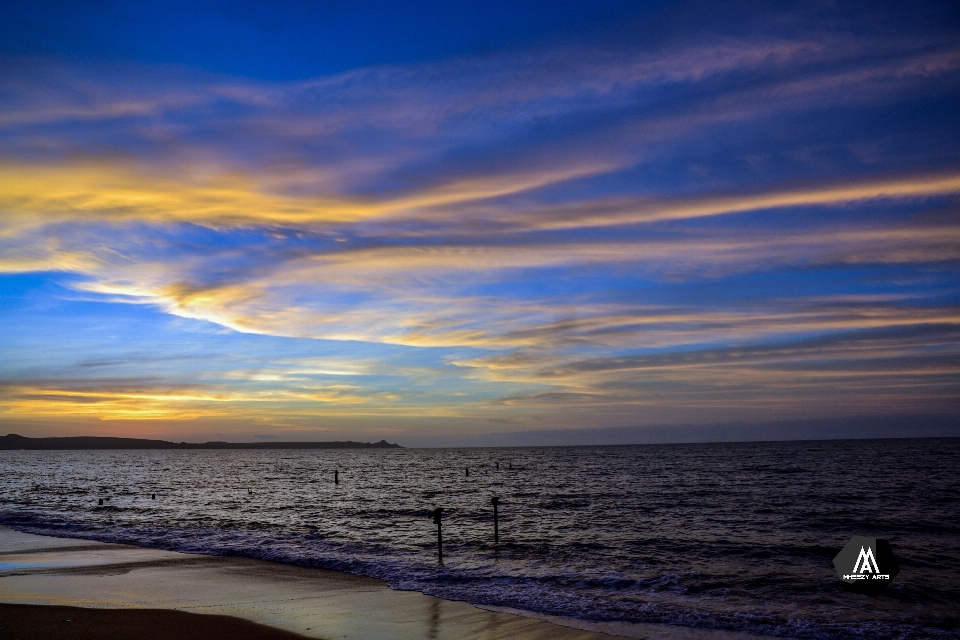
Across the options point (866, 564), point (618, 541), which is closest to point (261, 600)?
point (618, 541)

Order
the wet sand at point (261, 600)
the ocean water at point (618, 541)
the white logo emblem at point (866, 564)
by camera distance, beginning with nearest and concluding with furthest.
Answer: the wet sand at point (261, 600) → the ocean water at point (618, 541) → the white logo emblem at point (866, 564)

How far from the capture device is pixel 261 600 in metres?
16.0

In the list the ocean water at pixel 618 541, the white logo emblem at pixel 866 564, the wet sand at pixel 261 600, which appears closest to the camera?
the wet sand at pixel 261 600

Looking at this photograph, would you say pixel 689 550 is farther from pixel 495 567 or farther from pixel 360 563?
pixel 360 563

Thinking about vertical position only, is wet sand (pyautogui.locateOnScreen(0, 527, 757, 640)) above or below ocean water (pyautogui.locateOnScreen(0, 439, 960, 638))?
above

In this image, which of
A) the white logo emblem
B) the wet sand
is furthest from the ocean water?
the wet sand

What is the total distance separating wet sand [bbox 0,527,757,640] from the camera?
13242mm

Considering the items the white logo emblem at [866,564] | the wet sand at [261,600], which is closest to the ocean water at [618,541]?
the white logo emblem at [866,564]

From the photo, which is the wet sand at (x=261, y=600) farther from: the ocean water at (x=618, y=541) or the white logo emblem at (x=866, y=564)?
the white logo emblem at (x=866, y=564)

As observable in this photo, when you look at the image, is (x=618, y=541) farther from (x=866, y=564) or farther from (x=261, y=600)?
(x=261, y=600)

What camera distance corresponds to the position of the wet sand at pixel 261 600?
1324cm

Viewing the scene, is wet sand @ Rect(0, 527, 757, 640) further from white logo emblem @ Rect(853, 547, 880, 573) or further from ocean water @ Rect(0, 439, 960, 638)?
white logo emblem @ Rect(853, 547, 880, 573)

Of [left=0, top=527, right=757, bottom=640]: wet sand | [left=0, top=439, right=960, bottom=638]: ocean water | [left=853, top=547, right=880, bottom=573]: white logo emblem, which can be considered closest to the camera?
[left=0, top=527, right=757, bottom=640]: wet sand

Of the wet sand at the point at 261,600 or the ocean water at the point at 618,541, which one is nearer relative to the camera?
the wet sand at the point at 261,600
